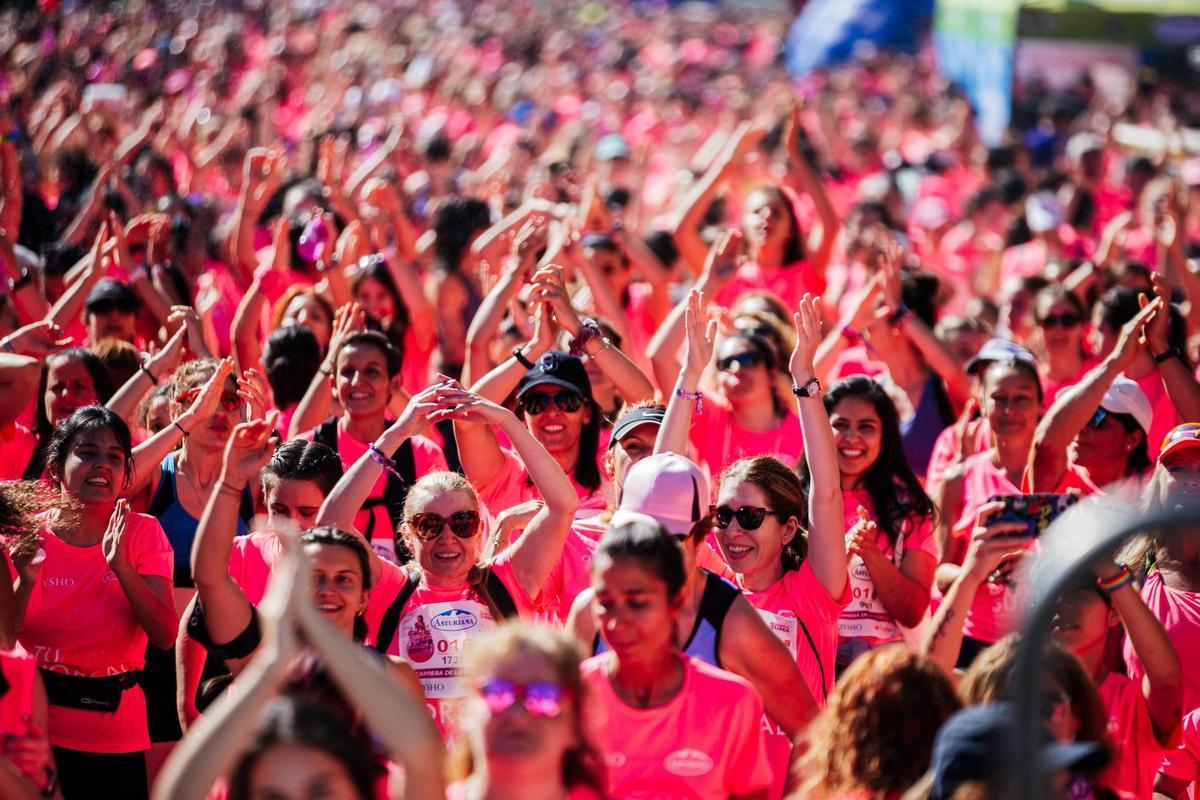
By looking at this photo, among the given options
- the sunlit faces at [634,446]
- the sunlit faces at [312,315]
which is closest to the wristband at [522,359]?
the sunlit faces at [634,446]

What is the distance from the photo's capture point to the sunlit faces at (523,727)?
2.80 meters

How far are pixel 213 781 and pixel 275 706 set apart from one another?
0.61 feet

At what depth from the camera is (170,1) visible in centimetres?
2386

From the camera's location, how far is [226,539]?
360cm

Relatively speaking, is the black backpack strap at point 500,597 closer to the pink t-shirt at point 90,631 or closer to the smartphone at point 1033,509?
the pink t-shirt at point 90,631

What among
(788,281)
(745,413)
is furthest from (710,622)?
(788,281)

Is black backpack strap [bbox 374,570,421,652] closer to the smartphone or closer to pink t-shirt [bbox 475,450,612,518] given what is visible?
pink t-shirt [bbox 475,450,612,518]

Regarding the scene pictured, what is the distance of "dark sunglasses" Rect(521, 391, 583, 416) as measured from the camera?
492 cm

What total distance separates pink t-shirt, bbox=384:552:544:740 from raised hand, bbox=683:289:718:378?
0.98 meters

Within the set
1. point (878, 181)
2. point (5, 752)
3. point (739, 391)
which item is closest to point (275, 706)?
point (5, 752)

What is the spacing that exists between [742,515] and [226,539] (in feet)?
4.63

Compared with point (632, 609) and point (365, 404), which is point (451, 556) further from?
point (365, 404)

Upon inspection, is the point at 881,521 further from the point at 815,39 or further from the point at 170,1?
the point at 170,1

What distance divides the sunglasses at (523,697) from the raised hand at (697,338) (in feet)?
6.21
